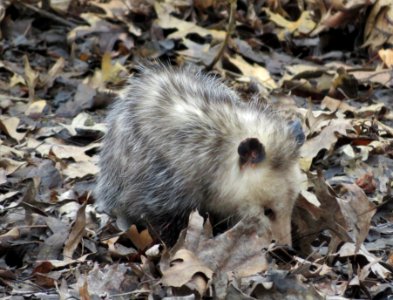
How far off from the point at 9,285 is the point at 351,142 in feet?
6.29

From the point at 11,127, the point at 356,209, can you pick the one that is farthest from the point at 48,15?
the point at 356,209

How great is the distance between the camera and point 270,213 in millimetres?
3293

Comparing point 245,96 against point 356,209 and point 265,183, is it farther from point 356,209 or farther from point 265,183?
point 356,209

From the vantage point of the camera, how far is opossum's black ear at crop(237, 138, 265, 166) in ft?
10.6

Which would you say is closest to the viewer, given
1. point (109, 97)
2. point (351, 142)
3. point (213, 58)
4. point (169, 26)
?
point (351, 142)

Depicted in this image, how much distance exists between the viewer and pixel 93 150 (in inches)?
184

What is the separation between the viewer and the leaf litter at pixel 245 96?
296cm

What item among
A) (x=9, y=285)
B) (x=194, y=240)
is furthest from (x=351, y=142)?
(x=9, y=285)

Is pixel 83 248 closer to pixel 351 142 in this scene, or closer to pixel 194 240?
pixel 194 240

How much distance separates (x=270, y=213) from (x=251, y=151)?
0.23 m

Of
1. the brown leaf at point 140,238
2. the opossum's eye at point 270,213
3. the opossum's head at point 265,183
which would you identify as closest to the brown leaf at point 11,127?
the brown leaf at point 140,238

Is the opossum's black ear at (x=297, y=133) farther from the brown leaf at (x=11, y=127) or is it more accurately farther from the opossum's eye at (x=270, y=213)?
the brown leaf at (x=11, y=127)

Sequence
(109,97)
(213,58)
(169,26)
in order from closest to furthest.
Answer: (109,97), (213,58), (169,26)

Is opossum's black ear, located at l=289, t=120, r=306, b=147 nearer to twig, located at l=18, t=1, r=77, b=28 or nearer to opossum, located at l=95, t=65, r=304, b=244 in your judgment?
opossum, located at l=95, t=65, r=304, b=244
